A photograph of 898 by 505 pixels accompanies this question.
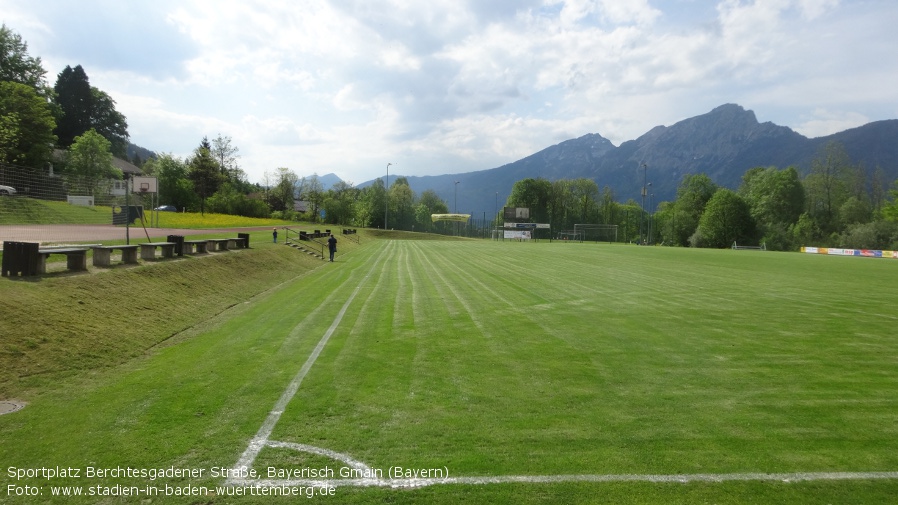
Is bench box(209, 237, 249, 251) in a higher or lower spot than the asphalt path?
lower

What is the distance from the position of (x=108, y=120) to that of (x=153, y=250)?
9218 centimetres

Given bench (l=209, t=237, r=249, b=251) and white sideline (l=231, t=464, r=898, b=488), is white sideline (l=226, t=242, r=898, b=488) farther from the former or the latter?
bench (l=209, t=237, r=249, b=251)

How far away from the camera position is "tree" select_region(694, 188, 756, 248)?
87.9 metres

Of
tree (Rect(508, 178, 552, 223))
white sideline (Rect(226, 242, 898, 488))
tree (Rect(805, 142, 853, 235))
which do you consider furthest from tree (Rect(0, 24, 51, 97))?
tree (Rect(805, 142, 853, 235))

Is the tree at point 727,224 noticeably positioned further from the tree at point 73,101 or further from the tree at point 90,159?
the tree at point 73,101

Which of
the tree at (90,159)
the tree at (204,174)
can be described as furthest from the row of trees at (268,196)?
the tree at (90,159)

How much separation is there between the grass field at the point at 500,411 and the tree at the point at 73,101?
9049 cm

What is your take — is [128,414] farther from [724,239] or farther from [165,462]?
[724,239]

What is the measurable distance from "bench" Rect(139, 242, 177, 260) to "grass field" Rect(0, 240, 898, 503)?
5.94 m

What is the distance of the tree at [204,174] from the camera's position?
8688 cm

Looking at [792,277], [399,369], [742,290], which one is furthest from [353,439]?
[792,277]

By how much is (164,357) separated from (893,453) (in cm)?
1010

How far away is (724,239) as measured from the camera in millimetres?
88375

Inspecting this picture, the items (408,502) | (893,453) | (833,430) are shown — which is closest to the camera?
(408,502)
